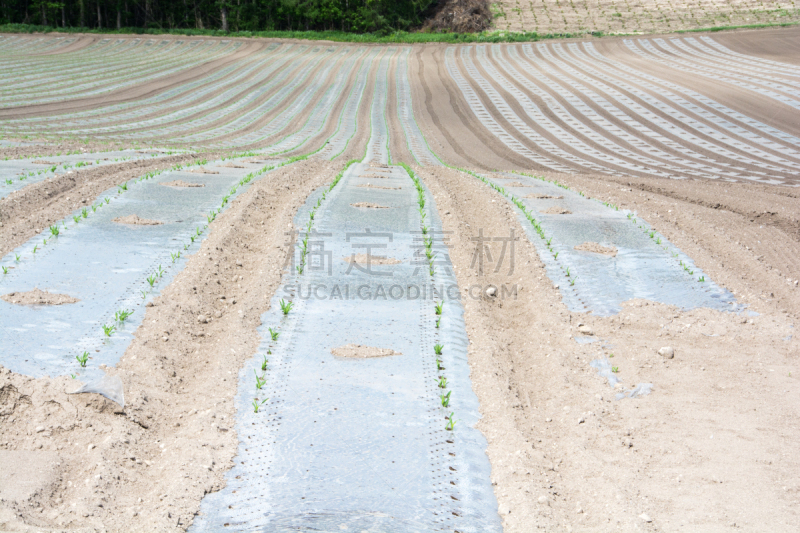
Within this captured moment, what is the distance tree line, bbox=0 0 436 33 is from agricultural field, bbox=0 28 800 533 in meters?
44.0

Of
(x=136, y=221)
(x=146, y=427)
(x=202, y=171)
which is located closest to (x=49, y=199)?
(x=136, y=221)

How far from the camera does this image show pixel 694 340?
5809 mm

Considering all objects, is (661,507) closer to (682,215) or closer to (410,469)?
(410,469)

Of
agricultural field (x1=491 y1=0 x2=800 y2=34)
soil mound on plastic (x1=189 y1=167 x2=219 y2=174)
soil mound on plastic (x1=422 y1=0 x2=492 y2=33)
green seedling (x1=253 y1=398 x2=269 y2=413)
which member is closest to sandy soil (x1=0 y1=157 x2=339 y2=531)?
green seedling (x1=253 y1=398 x2=269 y2=413)

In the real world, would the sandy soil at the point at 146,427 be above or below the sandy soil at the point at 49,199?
below

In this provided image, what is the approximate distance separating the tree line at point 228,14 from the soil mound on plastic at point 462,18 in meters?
2.83

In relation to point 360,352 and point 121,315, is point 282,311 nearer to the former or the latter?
point 360,352

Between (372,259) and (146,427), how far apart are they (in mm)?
3777

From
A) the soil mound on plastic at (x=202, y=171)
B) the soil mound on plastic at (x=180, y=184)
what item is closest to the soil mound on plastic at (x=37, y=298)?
the soil mound on plastic at (x=180, y=184)

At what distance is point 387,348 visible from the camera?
5.35 meters

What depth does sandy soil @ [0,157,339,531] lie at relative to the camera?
3.32m

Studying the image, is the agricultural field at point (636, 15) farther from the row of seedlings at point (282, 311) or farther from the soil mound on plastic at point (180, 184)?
the row of seedlings at point (282, 311)

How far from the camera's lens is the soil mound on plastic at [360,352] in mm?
5180

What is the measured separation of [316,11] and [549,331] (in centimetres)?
5463
